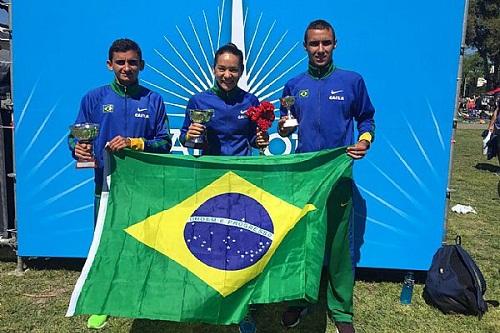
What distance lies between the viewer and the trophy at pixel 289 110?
340cm

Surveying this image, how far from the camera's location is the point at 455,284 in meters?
4.13

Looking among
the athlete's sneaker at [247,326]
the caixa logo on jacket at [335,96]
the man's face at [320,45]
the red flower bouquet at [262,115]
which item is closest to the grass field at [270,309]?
the athlete's sneaker at [247,326]

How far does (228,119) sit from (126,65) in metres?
0.82

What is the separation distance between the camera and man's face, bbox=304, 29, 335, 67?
3.38 m

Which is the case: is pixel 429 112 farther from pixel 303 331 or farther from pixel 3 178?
pixel 3 178

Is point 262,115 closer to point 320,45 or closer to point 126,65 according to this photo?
point 320,45

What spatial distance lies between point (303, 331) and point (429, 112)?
224 cm

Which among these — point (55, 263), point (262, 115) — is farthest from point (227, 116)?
point (55, 263)

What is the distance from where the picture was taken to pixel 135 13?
4469 millimetres

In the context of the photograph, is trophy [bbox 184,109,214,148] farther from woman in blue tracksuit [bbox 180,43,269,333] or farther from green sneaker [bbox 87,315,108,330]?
green sneaker [bbox 87,315,108,330]

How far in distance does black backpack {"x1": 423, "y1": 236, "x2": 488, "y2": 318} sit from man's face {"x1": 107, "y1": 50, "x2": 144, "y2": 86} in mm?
3059

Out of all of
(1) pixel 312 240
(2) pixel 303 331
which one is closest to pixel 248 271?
(1) pixel 312 240

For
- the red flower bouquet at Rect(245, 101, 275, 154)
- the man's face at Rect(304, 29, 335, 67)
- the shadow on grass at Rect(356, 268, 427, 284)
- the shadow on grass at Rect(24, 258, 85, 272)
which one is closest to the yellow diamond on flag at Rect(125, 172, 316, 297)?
the red flower bouquet at Rect(245, 101, 275, 154)

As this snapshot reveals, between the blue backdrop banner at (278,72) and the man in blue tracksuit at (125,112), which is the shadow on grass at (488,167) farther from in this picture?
the man in blue tracksuit at (125,112)
